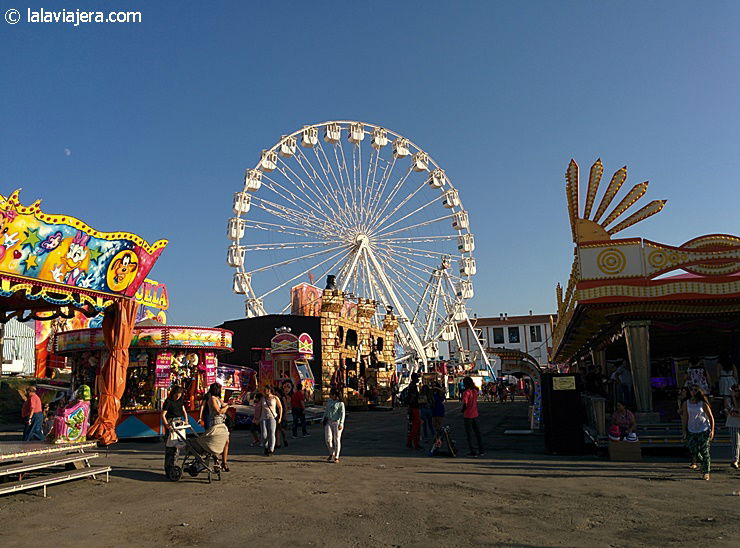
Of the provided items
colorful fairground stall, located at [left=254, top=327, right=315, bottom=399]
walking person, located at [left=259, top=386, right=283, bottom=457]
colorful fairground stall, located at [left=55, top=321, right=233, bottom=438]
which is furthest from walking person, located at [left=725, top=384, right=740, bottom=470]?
colorful fairground stall, located at [left=254, top=327, right=315, bottom=399]

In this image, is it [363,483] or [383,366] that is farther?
[383,366]

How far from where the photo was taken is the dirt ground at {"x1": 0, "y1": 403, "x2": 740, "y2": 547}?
5.94 meters

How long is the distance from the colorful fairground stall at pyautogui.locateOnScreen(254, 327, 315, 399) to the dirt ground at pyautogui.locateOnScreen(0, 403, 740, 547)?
638 inches

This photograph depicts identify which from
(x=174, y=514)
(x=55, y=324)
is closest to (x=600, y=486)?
(x=174, y=514)

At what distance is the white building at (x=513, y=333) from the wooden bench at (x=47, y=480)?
210 feet

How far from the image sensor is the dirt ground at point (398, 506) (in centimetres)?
594

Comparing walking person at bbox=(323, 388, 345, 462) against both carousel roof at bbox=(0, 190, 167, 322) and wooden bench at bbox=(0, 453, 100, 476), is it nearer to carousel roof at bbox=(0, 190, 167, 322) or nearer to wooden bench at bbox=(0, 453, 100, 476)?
wooden bench at bbox=(0, 453, 100, 476)

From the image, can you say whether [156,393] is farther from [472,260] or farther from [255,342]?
[472,260]

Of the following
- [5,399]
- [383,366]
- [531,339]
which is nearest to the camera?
[5,399]

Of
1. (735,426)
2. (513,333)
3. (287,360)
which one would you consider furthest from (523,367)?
(513,333)

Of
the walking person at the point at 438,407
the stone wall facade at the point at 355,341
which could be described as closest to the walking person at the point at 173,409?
the walking person at the point at 438,407

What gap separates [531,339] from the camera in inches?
2859

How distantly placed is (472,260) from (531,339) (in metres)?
36.4

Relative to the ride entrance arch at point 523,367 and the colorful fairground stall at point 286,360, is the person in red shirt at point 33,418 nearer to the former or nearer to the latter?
the ride entrance arch at point 523,367
